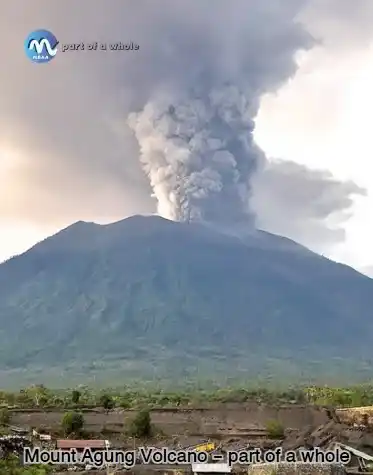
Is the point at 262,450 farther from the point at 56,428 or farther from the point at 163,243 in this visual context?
the point at 163,243

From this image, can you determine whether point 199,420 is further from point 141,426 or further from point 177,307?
point 177,307

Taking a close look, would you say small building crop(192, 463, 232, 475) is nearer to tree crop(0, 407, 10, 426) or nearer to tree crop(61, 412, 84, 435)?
tree crop(61, 412, 84, 435)

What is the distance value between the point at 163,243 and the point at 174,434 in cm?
6370

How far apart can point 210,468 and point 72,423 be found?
7214 mm

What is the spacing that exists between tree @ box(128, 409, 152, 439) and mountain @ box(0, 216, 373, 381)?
3239 centimetres

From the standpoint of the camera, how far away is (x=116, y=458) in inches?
770

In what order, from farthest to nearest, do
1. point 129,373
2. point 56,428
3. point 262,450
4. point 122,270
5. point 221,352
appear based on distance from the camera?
Result: point 122,270 < point 221,352 < point 129,373 < point 56,428 < point 262,450

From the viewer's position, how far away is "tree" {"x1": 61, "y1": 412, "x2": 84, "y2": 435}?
2458 centimetres

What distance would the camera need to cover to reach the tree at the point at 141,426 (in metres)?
24.4

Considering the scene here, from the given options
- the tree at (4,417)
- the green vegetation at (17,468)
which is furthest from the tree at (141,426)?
the green vegetation at (17,468)

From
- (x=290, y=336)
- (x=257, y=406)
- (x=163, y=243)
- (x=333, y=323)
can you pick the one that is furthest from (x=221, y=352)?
(x=257, y=406)

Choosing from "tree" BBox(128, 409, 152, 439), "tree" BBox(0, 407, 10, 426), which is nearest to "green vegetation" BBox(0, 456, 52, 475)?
"tree" BBox(128, 409, 152, 439)

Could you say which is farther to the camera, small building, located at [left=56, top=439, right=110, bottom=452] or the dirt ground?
the dirt ground

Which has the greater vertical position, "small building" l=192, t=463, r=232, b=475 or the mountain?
the mountain
